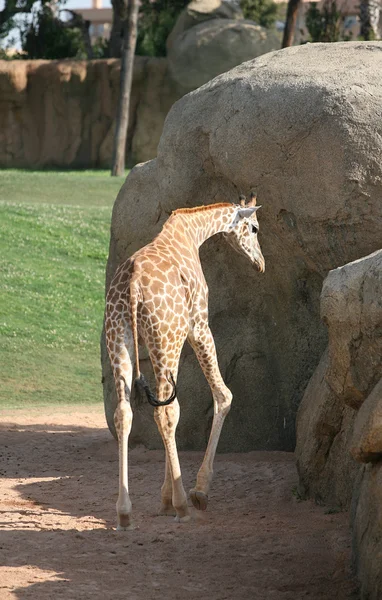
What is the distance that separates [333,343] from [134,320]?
4.46 ft

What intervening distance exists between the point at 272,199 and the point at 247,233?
34 centimetres

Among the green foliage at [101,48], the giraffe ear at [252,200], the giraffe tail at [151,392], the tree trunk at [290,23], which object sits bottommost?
the giraffe tail at [151,392]

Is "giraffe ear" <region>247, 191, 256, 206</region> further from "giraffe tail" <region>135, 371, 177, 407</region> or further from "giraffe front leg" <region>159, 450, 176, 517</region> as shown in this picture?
"giraffe front leg" <region>159, 450, 176, 517</region>

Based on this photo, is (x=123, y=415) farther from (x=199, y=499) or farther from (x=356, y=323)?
(x=356, y=323)

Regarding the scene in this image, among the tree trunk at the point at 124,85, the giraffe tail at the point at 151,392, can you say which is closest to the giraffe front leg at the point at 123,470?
the giraffe tail at the point at 151,392

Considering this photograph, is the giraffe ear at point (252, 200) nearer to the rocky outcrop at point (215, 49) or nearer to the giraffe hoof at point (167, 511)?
the giraffe hoof at point (167, 511)

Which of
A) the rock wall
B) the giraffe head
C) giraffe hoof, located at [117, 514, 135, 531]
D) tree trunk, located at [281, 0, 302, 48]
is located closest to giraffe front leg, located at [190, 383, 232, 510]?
giraffe hoof, located at [117, 514, 135, 531]

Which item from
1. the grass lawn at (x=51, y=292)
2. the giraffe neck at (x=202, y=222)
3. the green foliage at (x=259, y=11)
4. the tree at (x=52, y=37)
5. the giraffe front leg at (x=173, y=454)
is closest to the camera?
the giraffe front leg at (x=173, y=454)

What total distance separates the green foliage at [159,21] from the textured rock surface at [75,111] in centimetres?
201

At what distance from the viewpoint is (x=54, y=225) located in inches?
742

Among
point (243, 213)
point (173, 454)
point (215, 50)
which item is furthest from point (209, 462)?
point (215, 50)

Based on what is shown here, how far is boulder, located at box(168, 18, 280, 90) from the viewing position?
28.2 m

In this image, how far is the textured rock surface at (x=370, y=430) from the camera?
17.7 ft

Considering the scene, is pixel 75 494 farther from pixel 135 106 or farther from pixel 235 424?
pixel 135 106
